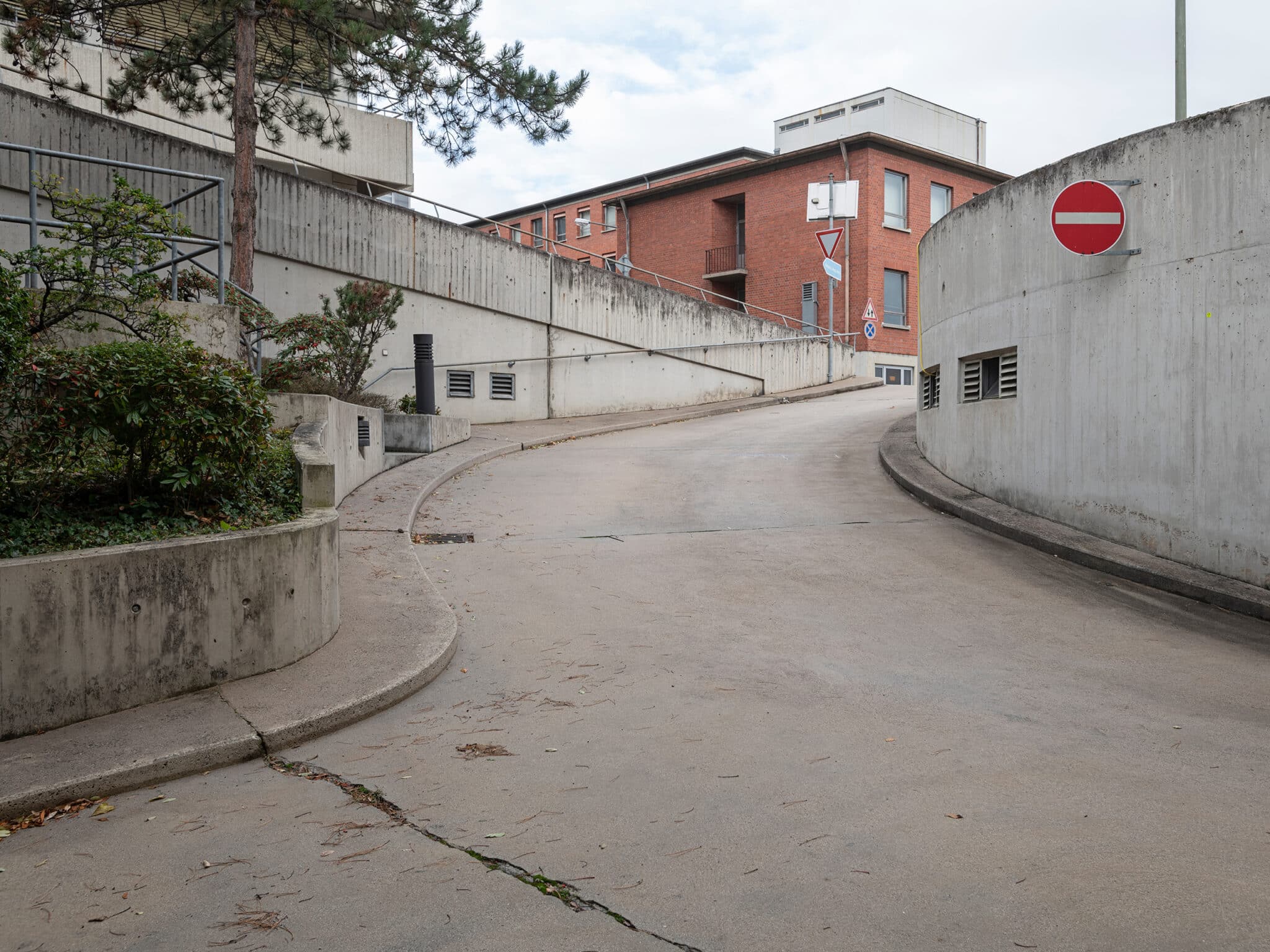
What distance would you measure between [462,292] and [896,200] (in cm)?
2042

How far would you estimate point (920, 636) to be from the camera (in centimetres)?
726

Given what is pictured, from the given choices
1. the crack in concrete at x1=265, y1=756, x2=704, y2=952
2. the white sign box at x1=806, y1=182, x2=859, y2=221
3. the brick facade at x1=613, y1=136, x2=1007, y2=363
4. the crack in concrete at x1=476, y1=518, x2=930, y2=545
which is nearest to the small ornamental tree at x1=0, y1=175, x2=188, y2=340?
the crack in concrete at x1=476, y1=518, x2=930, y2=545

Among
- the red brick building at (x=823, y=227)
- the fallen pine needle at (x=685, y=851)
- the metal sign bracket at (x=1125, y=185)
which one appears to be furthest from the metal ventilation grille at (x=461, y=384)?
the fallen pine needle at (x=685, y=851)

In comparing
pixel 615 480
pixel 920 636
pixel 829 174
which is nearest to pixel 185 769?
pixel 920 636

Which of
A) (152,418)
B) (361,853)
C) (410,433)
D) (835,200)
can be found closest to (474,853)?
(361,853)

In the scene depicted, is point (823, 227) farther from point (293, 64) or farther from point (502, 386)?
point (293, 64)

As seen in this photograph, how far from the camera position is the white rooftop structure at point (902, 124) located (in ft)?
134

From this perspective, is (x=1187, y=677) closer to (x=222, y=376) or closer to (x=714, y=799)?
(x=714, y=799)

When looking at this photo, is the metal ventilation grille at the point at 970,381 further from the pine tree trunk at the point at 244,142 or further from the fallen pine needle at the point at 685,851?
the pine tree trunk at the point at 244,142

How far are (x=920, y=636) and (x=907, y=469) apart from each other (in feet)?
23.3

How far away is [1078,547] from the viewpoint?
965cm

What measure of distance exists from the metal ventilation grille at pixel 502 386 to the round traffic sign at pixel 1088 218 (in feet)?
48.4

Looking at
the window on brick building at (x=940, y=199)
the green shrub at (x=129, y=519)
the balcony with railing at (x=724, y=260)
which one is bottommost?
the green shrub at (x=129, y=519)

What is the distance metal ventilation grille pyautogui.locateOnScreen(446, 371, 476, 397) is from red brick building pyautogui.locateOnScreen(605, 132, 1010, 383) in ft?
47.0
